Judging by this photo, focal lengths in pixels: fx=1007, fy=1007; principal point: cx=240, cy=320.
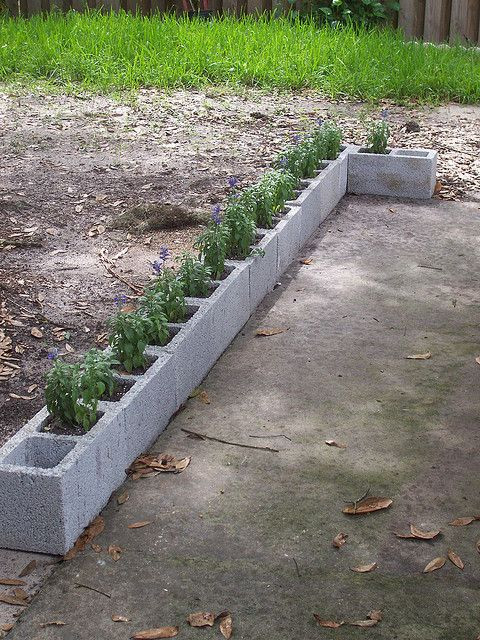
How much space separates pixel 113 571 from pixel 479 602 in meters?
1.18

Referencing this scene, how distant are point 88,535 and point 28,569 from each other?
253 millimetres

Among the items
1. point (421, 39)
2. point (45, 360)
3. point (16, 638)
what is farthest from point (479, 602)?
point (421, 39)

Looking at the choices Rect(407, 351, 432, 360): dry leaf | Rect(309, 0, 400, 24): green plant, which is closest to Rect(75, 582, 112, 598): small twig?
Rect(407, 351, 432, 360): dry leaf

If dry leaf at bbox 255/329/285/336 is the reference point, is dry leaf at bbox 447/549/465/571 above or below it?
below

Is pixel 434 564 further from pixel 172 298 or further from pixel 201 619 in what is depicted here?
pixel 172 298

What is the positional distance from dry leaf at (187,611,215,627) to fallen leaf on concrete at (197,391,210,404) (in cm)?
144

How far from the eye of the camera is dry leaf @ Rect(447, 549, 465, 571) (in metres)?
3.34

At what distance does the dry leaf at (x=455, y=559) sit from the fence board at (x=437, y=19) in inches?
391

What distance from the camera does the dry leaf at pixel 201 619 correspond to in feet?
10.1

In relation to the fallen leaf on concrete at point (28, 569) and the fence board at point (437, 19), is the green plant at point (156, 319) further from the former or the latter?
the fence board at point (437, 19)

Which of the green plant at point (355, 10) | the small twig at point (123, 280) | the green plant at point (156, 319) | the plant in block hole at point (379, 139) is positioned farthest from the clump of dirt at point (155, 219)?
the green plant at point (355, 10)

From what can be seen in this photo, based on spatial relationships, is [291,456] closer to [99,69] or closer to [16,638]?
[16,638]

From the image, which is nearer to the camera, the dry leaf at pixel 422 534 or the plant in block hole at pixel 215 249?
the dry leaf at pixel 422 534

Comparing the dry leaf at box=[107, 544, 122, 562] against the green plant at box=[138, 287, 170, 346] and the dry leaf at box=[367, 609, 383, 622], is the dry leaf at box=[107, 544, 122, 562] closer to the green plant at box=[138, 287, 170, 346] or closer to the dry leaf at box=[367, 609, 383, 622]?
the dry leaf at box=[367, 609, 383, 622]
